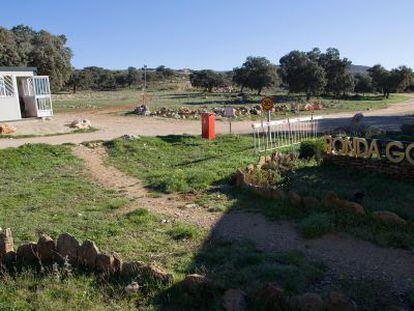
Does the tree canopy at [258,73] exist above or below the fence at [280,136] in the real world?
above

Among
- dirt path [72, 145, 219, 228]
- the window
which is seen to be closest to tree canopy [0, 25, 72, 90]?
the window

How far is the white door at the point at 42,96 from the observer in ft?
82.9

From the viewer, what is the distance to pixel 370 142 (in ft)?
36.8

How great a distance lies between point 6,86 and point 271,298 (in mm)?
22200

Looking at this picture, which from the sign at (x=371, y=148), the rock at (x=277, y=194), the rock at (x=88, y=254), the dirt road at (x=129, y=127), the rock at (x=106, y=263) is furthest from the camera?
the dirt road at (x=129, y=127)

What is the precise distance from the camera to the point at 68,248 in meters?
5.96

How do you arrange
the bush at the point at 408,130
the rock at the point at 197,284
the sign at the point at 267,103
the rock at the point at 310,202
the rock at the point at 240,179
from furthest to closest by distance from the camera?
the bush at the point at 408,130 → the sign at the point at 267,103 → the rock at the point at 240,179 → the rock at the point at 310,202 → the rock at the point at 197,284

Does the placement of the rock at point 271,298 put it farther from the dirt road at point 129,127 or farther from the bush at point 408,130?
the bush at point 408,130

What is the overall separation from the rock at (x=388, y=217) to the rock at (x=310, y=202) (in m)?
1.14

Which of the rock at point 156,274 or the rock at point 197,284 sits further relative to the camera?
the rock at point 156,274

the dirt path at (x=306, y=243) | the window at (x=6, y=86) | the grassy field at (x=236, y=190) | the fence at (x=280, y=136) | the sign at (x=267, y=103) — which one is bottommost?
the dirt path at (x=306, y=243)

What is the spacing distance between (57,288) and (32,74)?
22.0 m

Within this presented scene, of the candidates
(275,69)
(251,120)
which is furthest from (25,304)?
(275,69)

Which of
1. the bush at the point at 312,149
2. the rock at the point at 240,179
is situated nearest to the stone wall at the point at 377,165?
the bush at the point at 312,149
